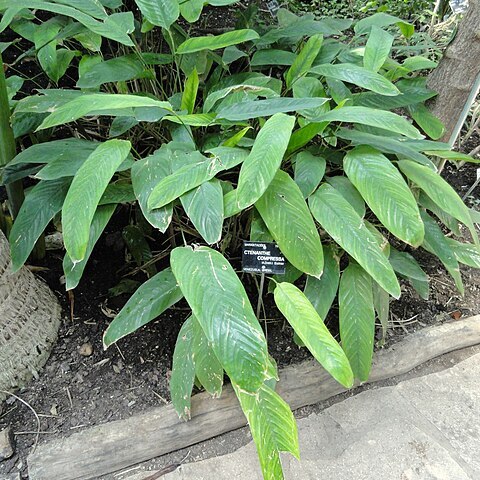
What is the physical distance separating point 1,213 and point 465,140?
1943mm

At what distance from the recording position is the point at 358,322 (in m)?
1.41

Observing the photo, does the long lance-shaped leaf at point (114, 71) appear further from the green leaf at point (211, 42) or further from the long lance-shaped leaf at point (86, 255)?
the long lance-shaped leaf at point (86, 255)

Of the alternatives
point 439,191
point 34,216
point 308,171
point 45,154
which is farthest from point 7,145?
point 439,191

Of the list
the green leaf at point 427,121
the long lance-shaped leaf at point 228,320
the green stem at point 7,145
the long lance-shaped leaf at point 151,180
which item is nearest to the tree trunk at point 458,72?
the green leaf at point 427,121

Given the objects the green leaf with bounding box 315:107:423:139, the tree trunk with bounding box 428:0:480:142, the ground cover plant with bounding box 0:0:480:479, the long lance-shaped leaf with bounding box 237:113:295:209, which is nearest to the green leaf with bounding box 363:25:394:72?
the ground cover plant with bounding box 0:0:480:479

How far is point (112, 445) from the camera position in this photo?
1355mm

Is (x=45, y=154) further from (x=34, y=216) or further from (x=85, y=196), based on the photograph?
(x=85, y=196)

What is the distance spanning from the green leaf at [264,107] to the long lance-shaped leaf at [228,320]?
16.8 inches

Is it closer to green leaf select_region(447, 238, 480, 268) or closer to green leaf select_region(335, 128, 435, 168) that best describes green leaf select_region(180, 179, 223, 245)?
green leaf select_region(335, 128, 435, 168)

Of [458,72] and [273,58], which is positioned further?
[273,58]

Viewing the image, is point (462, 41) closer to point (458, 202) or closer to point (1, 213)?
point (458, 202)

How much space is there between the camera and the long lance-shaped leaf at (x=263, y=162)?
48.7 inches

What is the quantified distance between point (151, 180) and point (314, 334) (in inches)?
21.9

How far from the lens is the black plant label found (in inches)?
52.7
